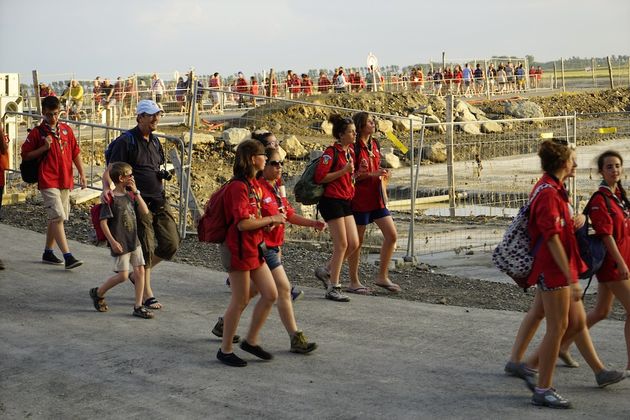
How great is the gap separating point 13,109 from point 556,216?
12.7m

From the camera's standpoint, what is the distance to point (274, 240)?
778 cm

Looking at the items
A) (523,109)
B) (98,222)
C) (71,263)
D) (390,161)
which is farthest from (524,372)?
(523,109)

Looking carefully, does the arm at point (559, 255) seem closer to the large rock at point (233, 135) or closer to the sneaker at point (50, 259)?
the sneaker at point (50, 259)

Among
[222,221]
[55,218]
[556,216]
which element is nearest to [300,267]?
[55,218]

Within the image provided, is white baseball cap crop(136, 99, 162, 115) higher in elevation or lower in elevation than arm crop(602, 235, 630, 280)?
higher

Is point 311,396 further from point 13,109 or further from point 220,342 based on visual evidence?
point 13,109

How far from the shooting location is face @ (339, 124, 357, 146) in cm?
959

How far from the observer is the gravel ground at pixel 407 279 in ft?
32.9

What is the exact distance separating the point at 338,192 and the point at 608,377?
3.55 m

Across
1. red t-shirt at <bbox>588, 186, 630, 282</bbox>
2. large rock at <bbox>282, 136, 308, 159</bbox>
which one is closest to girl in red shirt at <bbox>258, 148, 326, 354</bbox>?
red t-shirt at <bbox>588, 186, 630, 282</bbox>

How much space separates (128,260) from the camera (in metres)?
8.84

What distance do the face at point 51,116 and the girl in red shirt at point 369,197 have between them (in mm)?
2921

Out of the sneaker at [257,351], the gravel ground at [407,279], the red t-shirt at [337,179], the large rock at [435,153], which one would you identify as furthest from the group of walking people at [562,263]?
the large rock at [435,153]

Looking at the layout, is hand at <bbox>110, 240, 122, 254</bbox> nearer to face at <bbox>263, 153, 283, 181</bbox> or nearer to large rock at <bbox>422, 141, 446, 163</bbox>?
face at <bbox>263, 153, 283, 181</bbox>
